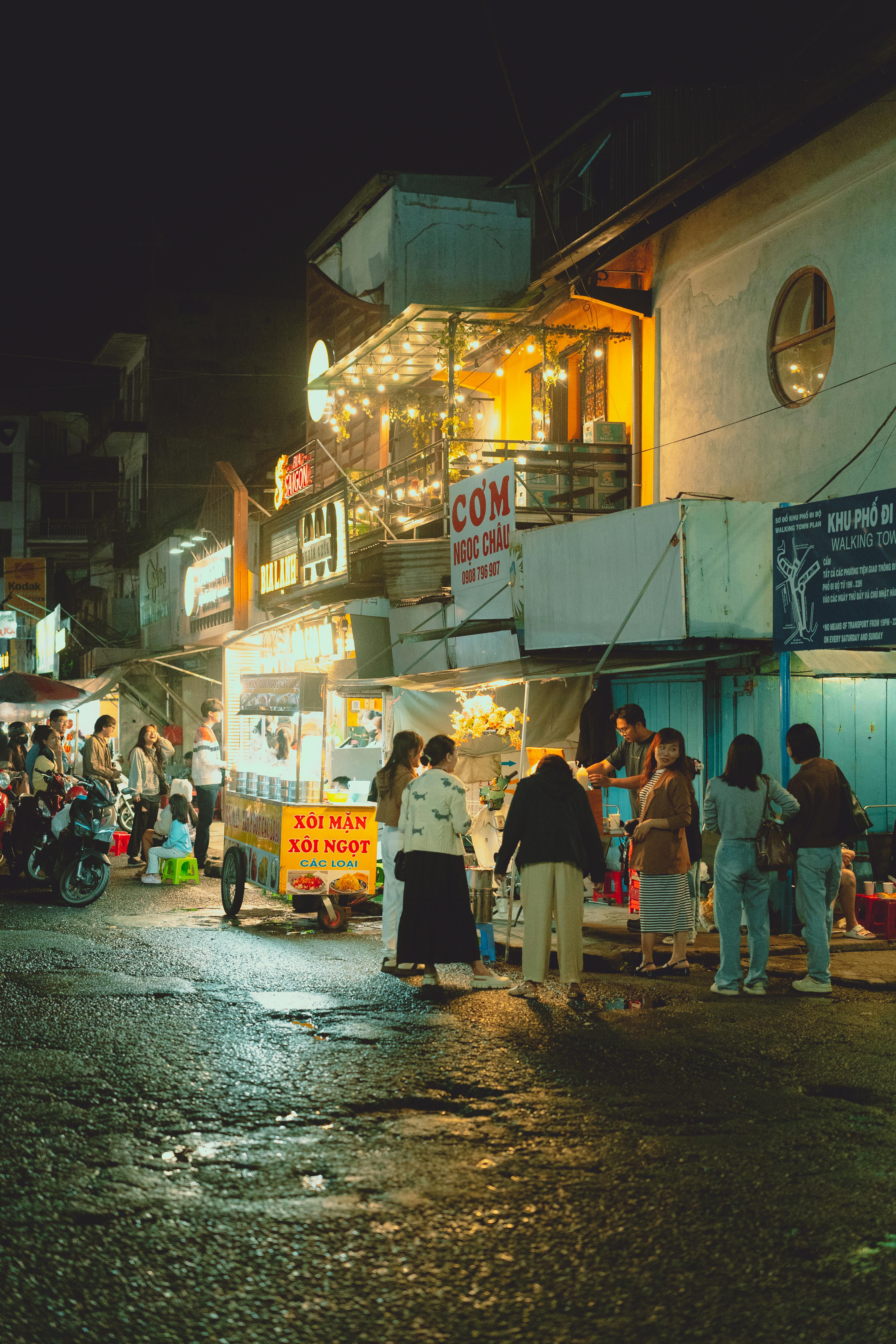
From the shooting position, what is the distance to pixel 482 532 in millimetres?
14469

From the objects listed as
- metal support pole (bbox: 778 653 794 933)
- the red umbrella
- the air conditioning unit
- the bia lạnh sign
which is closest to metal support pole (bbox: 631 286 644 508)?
the air conditioning unit

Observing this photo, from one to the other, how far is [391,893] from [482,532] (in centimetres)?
552

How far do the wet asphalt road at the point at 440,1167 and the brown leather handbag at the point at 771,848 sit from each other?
960mm

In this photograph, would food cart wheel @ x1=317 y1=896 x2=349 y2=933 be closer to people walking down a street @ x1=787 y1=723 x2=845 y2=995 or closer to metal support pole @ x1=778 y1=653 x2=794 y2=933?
metal support pole @ x1=778 y1=653 x2=794 y2=933

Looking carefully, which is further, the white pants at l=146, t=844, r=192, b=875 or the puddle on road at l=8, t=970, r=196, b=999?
the white pants at l=146, t=844, r=192, b=875

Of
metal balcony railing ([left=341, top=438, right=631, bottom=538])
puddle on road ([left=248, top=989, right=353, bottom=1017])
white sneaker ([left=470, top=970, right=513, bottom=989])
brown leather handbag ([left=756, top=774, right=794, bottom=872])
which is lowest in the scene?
white sneaker ([left=470, top=970, right=513, bottom=989])

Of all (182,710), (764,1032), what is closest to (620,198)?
(764,1032)

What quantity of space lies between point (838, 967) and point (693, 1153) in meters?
5.18

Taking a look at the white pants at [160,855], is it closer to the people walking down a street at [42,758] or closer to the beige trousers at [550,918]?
the people walking down a street at [42,758]

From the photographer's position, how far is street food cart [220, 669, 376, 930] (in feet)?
39.2

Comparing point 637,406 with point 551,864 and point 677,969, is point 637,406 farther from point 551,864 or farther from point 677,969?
point 551,864

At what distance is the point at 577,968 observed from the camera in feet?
29.1

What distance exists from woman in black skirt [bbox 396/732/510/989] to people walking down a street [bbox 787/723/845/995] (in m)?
2.27

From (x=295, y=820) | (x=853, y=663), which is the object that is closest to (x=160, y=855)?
(x=295, y=820)
